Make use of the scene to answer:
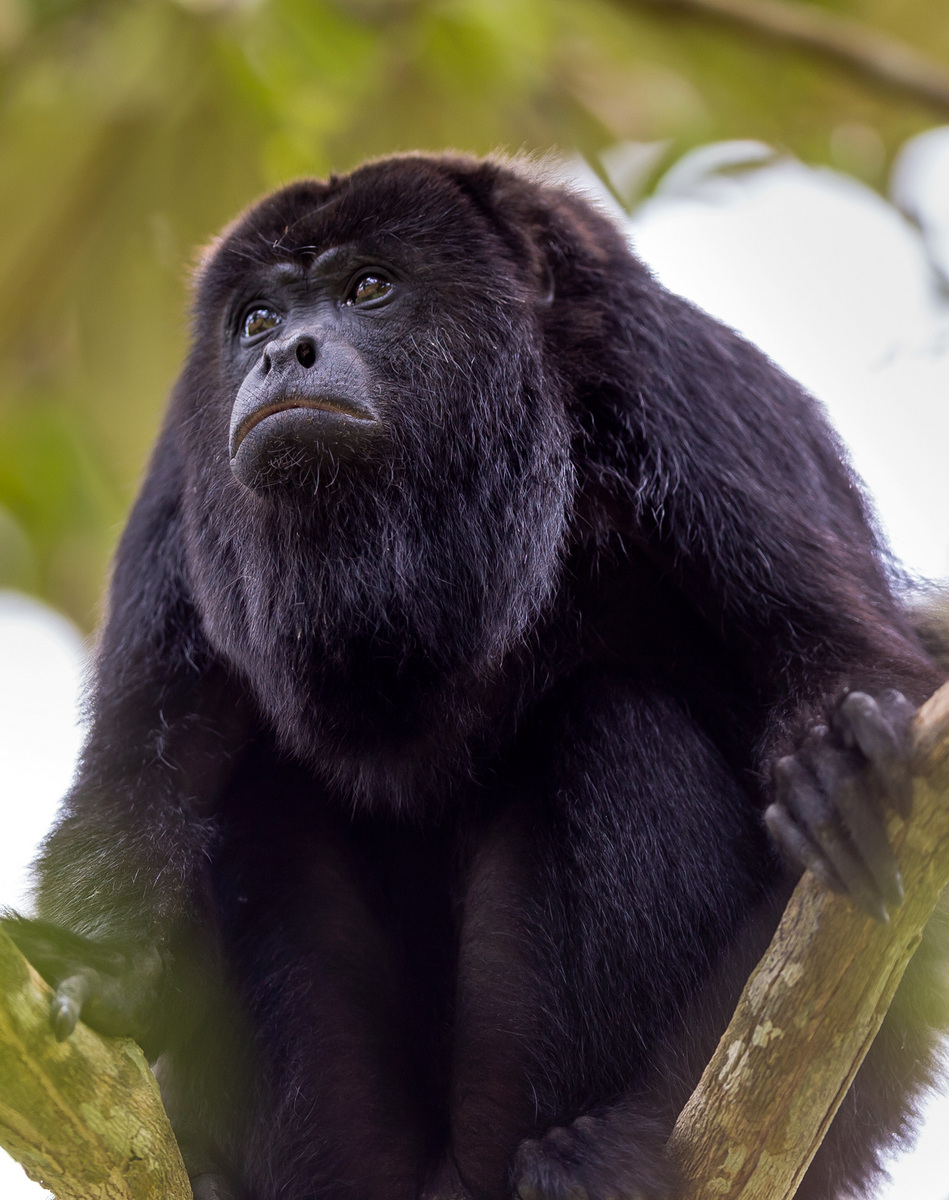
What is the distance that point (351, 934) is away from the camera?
269 centimetres

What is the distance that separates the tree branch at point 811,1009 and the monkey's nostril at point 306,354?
121 cm

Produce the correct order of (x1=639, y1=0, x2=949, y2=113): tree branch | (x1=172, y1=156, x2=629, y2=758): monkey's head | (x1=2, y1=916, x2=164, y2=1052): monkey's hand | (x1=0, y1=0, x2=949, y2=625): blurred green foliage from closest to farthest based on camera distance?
1. (x1=2, y1=916, x2=164, y2=1052): monkey's hand
2. (x1=172, y1=156, x2=629, y2=758): monkey's head
3. (x1=639, y1=0, x2=949, y2=113): tree branch
4. (x1=0, y1=0, x2=949, y2=625): blurred green foliage

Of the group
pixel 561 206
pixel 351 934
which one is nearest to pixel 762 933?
pixel 351 934

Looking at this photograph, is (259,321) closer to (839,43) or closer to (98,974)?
(98,974)

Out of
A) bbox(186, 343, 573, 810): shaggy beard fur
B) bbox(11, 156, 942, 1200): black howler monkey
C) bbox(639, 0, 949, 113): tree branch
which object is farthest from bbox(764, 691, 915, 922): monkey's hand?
bbox(639, 0, 949, 113): tree branch

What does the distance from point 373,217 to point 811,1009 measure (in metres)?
1.66

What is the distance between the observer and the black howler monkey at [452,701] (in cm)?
242

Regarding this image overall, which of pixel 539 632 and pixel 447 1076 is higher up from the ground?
pixel 539 632

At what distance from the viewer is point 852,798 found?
1960mm

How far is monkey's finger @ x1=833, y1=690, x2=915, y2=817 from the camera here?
1.91 m

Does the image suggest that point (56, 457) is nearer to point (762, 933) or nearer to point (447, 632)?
point (447, 632)

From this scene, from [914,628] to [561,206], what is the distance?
117cm

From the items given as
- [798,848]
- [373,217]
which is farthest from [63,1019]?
[373,217]

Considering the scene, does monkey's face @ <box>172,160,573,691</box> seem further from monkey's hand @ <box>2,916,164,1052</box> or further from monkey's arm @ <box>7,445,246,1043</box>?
monkey's hand @ <box>2,916,164,1052</box>
